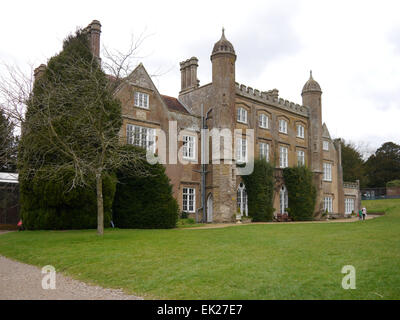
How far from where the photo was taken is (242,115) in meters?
28.4

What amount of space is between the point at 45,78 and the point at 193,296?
15.3 metres

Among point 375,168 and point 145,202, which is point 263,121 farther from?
point 375,168

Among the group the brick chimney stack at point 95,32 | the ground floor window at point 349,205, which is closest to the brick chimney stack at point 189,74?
the brick chimney stack at point 95,32

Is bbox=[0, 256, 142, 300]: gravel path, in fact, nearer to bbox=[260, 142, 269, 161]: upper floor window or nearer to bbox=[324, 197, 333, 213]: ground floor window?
bbox=[260, 142, 269, 161]: upper floor window

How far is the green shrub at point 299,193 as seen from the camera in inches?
1193

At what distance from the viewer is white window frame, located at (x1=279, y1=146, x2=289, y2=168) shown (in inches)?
1249

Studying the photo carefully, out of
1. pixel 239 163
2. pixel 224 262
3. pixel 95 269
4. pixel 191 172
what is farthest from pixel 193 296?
pixel 239 163

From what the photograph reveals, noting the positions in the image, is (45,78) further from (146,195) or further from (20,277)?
(20,277)

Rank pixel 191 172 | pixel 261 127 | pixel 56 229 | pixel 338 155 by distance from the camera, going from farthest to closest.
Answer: pixel 338 155 < pixel 261 127 < pixel 191 172 < pixel 56 229

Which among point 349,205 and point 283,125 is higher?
point 283,125

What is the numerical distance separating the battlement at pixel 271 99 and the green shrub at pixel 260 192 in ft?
16.8

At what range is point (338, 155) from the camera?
40344 millimetres

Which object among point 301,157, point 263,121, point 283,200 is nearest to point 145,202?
point 263,121

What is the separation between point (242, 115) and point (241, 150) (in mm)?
2679
